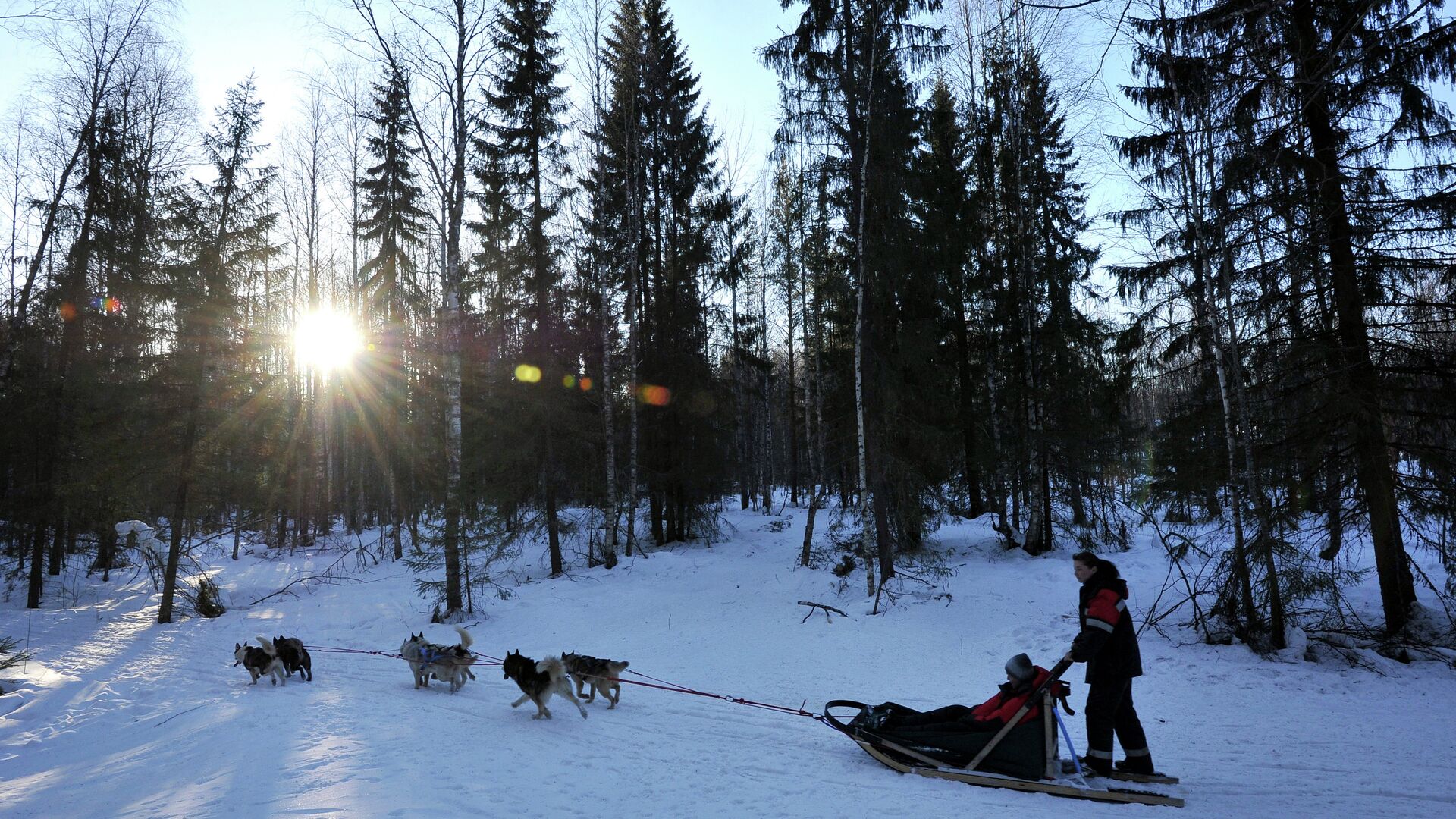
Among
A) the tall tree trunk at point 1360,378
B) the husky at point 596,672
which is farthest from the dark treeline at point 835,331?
the husky at point 596,672

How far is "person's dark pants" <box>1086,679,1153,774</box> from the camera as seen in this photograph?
18.6 ft

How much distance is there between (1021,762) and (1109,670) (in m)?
1.14

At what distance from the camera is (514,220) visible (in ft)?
62.0

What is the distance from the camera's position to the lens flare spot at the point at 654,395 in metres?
20.9

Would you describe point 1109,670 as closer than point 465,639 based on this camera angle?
Yes

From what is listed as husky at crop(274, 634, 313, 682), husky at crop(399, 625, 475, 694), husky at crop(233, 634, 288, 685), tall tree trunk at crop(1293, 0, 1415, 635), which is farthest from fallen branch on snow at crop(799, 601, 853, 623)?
husky at crop(233, 634, 288, 685)

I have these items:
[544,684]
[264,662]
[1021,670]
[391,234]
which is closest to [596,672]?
[544,684]

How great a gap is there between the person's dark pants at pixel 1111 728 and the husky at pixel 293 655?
1013 cm

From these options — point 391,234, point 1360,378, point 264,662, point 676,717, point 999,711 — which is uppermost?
point 391,234

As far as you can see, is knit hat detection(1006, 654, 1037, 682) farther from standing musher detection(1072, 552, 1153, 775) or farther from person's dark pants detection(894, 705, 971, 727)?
person's dark pants detection(894, 705, 971, 727)

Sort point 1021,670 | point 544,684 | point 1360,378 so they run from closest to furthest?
point 1021,670 → point 544,684 → point 1360,378

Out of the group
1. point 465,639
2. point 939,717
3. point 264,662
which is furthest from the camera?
point 264,662

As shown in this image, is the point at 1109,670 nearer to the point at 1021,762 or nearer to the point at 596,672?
the point at 1021,762

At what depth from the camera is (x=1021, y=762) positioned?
18.1 feet
